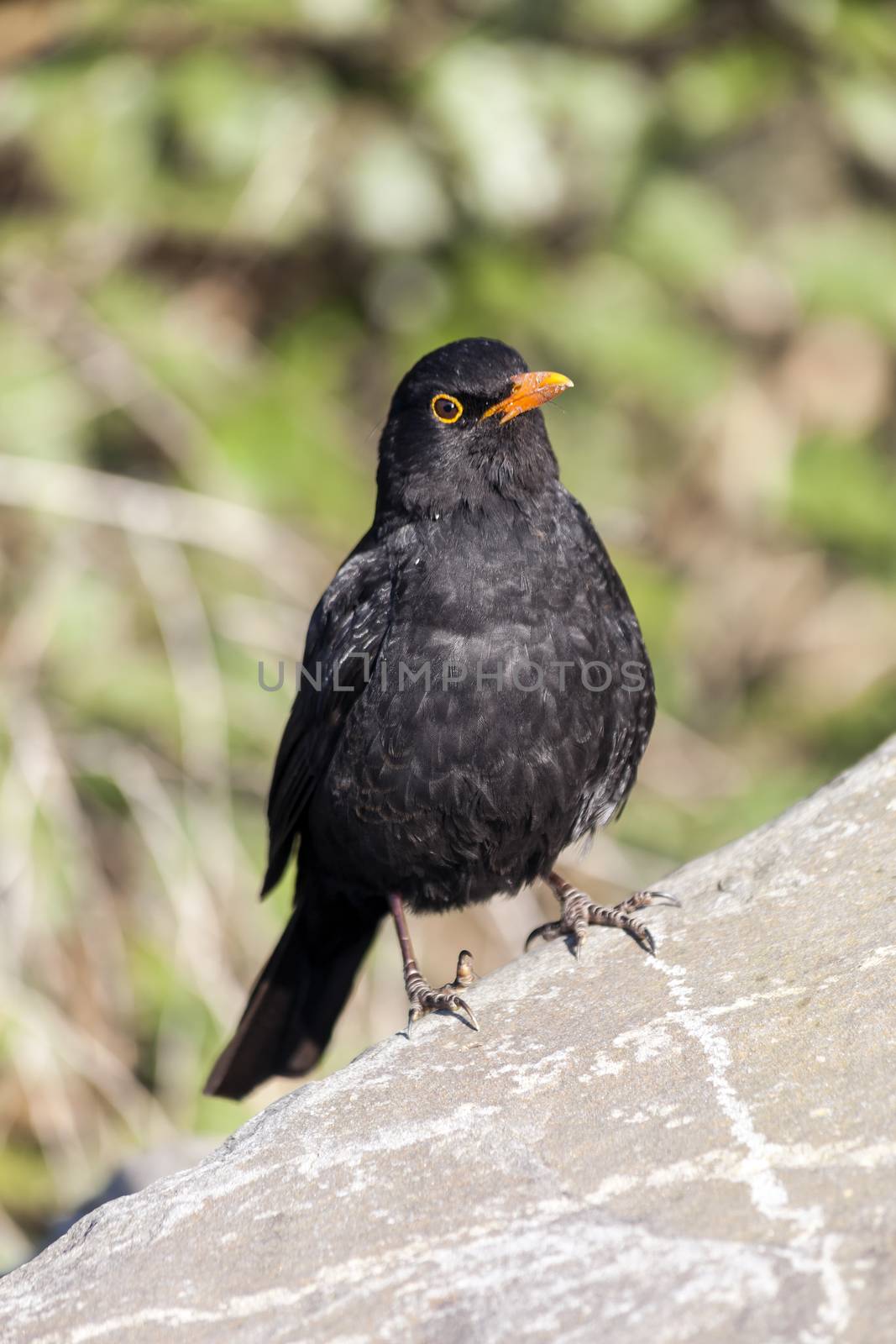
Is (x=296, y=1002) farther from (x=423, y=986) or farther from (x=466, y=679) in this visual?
(x=466, y=679)

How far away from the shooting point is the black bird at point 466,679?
12.2 feet

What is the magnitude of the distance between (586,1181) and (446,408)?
2.18 meters

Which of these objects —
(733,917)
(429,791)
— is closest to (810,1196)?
(733,917)

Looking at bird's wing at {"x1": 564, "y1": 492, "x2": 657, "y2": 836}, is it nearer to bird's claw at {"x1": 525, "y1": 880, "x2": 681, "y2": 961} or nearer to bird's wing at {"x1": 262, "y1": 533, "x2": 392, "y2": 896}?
bird's claw at {"x1": 525, "y1": 880, "x2": 681, "y2": 961}

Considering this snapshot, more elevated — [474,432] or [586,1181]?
[474,432]

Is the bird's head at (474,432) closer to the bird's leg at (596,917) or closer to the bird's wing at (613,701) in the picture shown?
the bird's wing at (613,701)

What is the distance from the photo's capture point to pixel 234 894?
557cm

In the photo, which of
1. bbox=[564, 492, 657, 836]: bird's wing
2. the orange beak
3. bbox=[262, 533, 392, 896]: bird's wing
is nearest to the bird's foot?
bbox=[564, 492, 657, 836]: bird's wing

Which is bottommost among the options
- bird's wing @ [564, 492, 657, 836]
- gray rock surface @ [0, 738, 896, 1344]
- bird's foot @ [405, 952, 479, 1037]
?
gray rock surface @ [0, 738, 896, 1344]

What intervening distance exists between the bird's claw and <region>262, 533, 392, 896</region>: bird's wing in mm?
768

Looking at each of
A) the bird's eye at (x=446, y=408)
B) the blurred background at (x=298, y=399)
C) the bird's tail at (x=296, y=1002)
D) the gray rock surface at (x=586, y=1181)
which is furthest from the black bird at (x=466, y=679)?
the blurred background at (x=298, y=399)

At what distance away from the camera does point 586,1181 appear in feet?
8.46

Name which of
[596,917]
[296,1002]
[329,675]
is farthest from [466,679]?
[296,1002]

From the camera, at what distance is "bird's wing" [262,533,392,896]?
397cm
